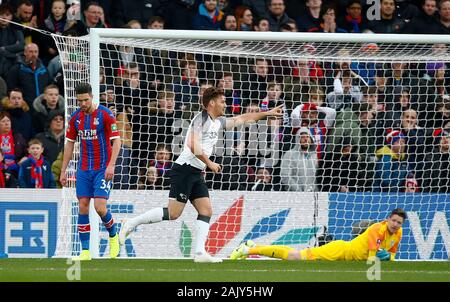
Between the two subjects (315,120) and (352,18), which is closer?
(315,120)

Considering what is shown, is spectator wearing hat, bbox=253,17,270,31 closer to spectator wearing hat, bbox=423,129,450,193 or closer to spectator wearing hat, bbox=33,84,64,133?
spectator wearing hat, bbox=423,129,450,193

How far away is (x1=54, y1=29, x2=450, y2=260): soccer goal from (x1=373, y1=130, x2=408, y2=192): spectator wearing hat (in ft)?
0.07

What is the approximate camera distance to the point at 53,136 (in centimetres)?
1636

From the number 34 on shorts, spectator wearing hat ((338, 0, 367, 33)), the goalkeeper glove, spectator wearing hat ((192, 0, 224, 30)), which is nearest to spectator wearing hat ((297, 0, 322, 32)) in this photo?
spectator wearing hat ((338, 0, 367, 33))

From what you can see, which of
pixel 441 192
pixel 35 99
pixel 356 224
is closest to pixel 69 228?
pixel 35 99

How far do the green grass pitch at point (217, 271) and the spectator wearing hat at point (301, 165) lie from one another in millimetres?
2945

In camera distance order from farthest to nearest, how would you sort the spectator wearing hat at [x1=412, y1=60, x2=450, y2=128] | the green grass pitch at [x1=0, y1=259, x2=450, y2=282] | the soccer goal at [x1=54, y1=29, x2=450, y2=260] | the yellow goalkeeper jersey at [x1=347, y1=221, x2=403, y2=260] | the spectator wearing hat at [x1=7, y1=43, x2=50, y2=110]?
1. the spectator wearing hat at [x1=7, y1=43, x2=50, y2=110]
2. the spectator wearing hat at [x1=412, y1=60, x2=450, y2=128]
3. the soccer goal at [x1=54, y1=29, x2=450, y2=260]
4. the yellow goalkeeper jersey at [x1=347, y1=221, x2=403, y2=260]
5. the green grass pitch at [x1=0, y1=259, x2=450, y2=282]

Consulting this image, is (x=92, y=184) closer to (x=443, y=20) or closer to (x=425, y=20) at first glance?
(x=425, y=20)

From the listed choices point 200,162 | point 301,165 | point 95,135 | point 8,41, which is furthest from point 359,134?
point 8,41

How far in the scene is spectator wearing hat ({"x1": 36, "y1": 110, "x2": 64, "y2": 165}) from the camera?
640 inches

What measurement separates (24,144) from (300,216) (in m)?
4.16

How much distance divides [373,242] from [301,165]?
263 cm

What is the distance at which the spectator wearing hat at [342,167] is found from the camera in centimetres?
1630

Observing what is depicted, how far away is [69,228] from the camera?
14773 mm
